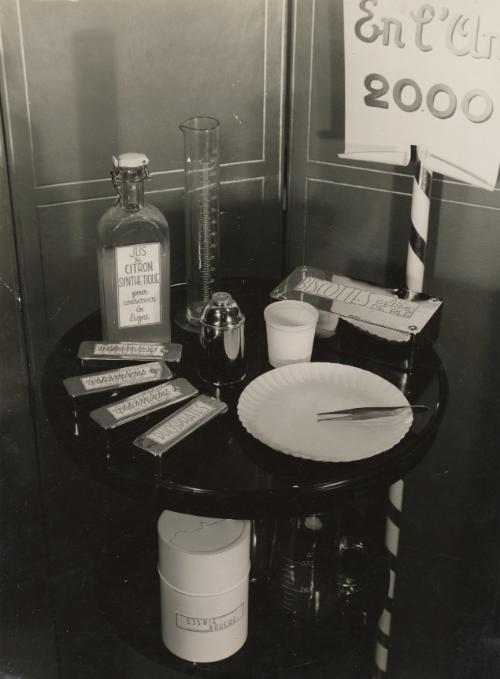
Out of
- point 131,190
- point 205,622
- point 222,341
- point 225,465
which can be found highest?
point 131,190

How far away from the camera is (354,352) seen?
129 cm

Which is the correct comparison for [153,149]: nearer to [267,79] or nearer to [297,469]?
[267,79]

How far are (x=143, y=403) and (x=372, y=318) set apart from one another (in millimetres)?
377

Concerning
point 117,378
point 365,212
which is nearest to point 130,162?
point 117,378

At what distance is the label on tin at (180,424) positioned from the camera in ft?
3.50

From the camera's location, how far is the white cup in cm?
121

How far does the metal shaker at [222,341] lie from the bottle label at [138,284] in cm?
11

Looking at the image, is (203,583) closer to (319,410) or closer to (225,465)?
(225,465)

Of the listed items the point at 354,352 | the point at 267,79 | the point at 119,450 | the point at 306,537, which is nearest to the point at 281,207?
the point at 267,79

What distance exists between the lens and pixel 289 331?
47.3 inches

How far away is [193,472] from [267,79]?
3.18ft

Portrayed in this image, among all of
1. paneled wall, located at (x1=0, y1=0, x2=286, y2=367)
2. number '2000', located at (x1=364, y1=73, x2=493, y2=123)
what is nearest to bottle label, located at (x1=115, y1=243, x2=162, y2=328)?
paneled wall, located at (x1=0, y1=0, x2=286, y2=367)

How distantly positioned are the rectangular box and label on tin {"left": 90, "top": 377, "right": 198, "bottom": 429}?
0.26 metres

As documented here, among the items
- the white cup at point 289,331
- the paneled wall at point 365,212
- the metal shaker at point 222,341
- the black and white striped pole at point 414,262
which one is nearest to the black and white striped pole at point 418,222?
the black and white striped pole at point 414,262
